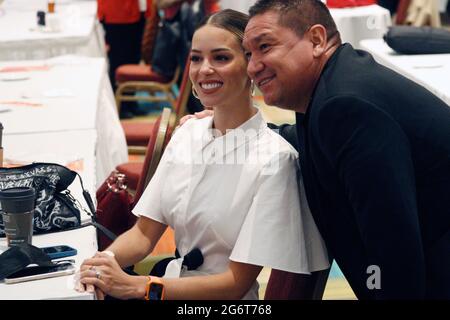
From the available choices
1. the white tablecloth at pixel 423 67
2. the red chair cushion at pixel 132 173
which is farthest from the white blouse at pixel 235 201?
the red chair cushion at pixel 132 173

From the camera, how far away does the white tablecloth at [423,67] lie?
3.07m

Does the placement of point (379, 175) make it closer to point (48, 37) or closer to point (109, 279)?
point (109, 279)

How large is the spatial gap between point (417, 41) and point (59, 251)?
241cm

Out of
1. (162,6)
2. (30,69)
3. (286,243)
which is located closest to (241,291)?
(286,243)

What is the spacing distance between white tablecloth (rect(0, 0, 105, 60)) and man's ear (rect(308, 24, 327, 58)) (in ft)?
12.3

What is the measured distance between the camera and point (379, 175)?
167cm

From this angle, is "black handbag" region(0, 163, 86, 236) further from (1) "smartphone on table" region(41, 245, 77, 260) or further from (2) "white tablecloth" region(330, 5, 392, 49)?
(2) "white tablecloth" region(330, 5, 392, 49)

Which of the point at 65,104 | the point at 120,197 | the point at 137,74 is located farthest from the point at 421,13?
the point at 120,197

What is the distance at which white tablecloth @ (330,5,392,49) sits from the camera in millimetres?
5152

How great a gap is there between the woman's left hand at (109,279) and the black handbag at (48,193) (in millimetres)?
276

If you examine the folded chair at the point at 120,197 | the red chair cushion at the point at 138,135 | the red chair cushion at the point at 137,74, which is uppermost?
the folded chair at the point at 120,197

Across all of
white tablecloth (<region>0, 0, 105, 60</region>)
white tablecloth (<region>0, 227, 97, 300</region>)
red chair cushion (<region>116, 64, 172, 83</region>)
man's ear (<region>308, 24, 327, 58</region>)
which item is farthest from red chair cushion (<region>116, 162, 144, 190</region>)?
red chair cushion (<region>116, 64, 172, 83</region>)

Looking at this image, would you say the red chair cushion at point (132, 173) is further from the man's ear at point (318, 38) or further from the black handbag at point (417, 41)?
the man's ear at point (318, 38)

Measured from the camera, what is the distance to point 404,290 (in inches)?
69.1
